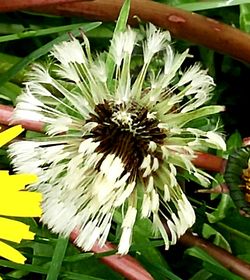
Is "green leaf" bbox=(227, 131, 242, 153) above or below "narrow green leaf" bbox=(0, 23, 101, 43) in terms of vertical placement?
below

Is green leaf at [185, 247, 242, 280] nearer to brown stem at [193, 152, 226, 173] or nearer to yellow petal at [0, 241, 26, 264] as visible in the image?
brown stem at [193, 152, 226, 173]

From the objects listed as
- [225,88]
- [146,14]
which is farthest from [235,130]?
[146,14]

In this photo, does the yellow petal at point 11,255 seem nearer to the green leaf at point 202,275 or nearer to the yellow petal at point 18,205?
the yellow petal at point 18,205

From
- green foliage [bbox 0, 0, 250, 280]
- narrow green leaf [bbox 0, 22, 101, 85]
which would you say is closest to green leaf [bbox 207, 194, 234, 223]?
green foliage [bbox 0, 0, 250, 280]

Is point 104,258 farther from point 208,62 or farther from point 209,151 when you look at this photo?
point 208,62

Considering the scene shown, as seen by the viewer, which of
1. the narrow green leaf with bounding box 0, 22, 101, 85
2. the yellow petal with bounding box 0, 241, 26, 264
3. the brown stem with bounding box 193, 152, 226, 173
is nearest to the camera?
the yellow petal with bounding box 0, 241, 26, 264

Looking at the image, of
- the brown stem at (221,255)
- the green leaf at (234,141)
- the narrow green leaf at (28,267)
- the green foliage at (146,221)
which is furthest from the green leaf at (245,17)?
the narrow green leaf at (28,267)
